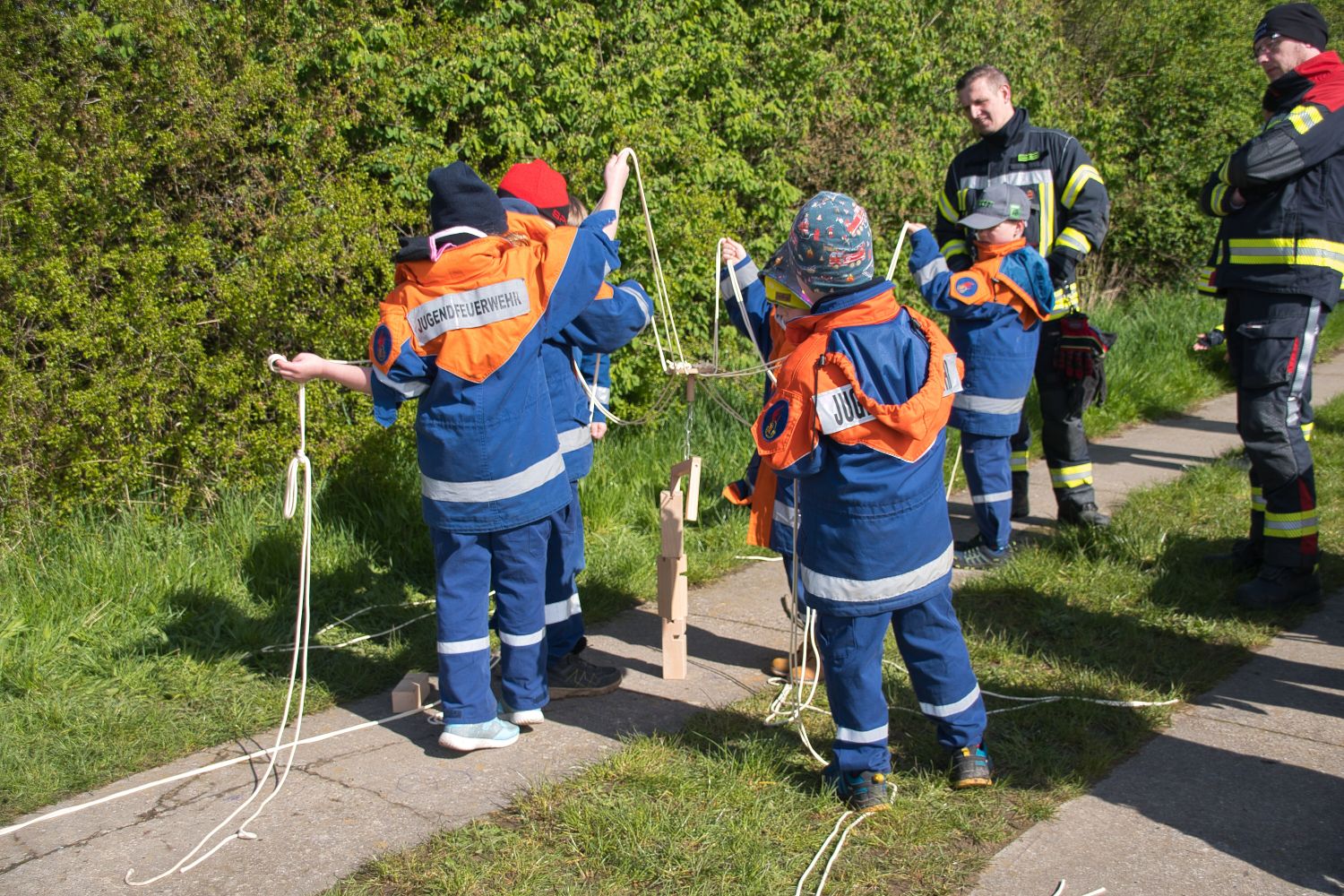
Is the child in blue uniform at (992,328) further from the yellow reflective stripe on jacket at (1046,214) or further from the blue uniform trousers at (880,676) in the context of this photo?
the blue uniform trousers at (880,676)

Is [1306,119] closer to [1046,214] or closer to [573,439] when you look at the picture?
[1046,214]

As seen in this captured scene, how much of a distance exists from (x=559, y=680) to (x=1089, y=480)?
10.2ft

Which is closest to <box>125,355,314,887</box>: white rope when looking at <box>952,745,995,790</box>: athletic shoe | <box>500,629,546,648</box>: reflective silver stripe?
<box>500,629,546,648</box>: reflective silver stripe

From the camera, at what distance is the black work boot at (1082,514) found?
612 centimetres

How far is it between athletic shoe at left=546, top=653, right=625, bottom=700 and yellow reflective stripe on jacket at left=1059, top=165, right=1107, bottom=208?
10.2 ft

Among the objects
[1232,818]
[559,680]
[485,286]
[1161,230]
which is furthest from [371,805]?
[1161,230]

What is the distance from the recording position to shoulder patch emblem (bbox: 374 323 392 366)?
147 inches

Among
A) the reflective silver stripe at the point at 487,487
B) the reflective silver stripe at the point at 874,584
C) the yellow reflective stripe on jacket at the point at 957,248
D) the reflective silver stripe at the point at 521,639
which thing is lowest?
the reflective silver stripe at the point at 521,639

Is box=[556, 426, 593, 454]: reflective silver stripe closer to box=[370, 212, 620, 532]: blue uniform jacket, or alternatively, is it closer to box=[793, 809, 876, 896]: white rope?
box=[370, 212, 620, 532]: blue uniform jacket

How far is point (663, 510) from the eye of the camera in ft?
14.8

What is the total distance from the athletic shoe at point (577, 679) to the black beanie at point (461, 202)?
1636 millimetres

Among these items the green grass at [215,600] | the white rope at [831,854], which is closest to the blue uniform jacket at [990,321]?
the green grass at [215,600]

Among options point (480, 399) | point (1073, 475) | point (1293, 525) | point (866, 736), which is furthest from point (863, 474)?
point (1073, 475)

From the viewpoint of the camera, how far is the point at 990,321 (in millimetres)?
5312
